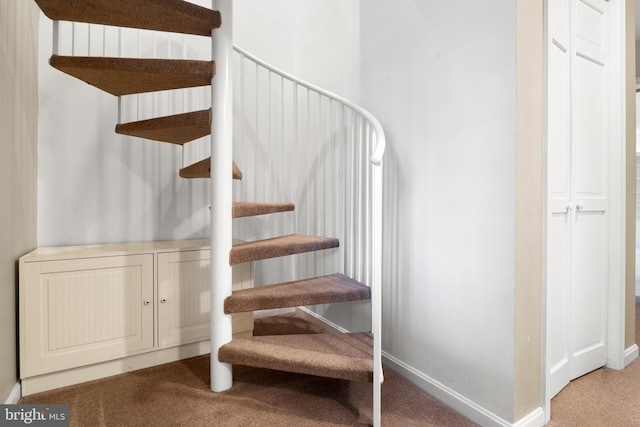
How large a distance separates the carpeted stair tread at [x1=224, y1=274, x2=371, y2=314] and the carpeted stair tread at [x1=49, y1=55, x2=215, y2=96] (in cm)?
112

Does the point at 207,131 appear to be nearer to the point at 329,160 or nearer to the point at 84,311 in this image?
the point at 329,160

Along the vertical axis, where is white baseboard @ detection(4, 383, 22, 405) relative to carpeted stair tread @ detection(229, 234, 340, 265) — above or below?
below

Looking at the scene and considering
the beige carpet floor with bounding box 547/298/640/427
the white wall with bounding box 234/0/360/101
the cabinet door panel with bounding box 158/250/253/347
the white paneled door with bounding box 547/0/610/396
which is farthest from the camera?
the white wall with bounding box 234/0/360/101

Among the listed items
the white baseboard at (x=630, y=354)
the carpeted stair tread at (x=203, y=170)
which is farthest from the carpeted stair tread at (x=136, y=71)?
the white baseboard at (x=630, y=354)

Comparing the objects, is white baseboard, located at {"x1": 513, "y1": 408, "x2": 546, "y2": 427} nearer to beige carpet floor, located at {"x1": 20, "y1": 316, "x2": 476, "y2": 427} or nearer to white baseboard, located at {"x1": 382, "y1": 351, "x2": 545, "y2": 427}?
white baseboard, located at {"x1": 382, "y1": 351, "x2": 545, "y2": 427}

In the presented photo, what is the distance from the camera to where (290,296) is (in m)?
1.62

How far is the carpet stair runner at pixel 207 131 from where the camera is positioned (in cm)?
138

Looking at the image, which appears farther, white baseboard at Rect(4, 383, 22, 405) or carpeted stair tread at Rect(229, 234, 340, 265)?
carpeted stair tread at Rect(229, 234, 340, 265)

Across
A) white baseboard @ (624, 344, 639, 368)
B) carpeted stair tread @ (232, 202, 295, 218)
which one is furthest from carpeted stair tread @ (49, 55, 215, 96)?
white baseboard @ (624, 344, 639, 368)

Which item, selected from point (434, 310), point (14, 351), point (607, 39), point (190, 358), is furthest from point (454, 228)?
point (14, 351)

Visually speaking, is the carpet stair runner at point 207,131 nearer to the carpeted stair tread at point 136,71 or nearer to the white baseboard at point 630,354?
the carpeted stair tread at point 136,71

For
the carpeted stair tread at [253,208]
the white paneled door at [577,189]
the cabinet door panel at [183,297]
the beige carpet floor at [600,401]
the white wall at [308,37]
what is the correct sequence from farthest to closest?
the white wall at [308,37] < the cabinet door panel at [183,297] < the carpeted stair tread at [253,208] < the white paneled door at [577,189] < the beige carpet floor at [600,401]

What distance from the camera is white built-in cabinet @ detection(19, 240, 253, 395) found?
1579 millimetres

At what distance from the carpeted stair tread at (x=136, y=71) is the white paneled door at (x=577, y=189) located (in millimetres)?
1622
